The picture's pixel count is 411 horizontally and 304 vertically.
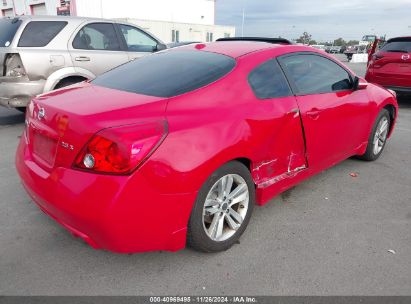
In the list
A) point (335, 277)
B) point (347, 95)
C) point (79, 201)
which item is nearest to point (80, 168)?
point (79, 201)

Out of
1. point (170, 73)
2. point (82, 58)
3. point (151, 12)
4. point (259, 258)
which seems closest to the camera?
point (259, 258)

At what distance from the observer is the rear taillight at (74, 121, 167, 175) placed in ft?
6.62

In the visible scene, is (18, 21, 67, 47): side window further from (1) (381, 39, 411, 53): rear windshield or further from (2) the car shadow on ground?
(1) (381, 39, 411, 53): rear windshield

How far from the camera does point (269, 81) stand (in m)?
2.96

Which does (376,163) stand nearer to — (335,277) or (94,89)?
(335,277)

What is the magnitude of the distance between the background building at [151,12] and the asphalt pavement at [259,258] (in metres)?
34.9

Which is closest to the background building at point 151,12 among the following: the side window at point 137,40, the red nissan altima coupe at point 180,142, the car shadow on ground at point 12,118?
the side window at point 137,40

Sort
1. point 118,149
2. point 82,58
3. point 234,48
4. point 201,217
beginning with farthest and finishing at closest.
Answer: point 82,58, point 234,48, point 201,217, point 118,149

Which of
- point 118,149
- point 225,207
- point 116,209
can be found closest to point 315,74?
point 225,207

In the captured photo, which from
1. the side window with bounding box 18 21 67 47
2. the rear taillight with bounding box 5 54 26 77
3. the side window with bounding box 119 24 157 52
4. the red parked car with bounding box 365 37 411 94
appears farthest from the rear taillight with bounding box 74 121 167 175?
the red parked car with bounding box 365 37 411 94

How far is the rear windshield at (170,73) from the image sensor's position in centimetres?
260

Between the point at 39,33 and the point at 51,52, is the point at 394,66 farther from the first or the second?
the point at 39,33

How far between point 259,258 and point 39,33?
4946 millimetres

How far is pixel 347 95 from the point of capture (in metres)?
3.75
